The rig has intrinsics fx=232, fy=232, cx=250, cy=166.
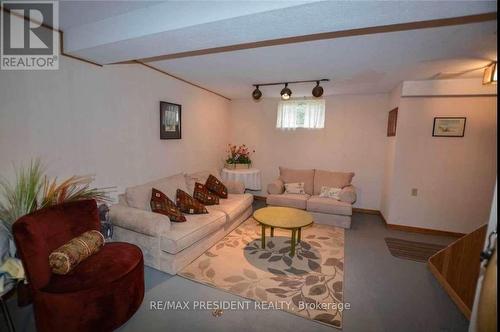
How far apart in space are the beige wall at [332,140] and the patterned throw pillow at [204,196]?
2.04m

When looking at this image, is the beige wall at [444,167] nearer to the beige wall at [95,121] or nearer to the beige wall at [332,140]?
the beige wall at [332,140]

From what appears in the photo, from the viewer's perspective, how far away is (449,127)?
342 cm

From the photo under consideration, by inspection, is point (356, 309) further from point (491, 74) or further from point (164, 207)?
point (491, 74)

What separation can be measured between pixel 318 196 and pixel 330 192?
0.74 ft

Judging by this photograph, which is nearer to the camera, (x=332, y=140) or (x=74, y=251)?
(x=74, y=251)

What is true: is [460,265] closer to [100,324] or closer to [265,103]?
[100,324]

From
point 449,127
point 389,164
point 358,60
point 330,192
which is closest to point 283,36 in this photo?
point 358,60

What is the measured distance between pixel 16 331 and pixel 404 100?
4982mm

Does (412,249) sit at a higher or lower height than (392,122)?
lower

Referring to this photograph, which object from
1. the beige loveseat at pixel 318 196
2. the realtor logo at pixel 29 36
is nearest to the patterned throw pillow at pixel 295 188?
the beige loveseat at pixel 318 196

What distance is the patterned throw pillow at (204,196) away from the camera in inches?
136

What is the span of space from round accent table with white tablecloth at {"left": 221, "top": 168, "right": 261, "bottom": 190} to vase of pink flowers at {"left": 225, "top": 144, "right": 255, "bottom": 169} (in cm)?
13

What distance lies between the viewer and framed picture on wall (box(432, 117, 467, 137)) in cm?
336

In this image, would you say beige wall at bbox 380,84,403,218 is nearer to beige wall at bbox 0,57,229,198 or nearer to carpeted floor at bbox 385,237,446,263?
carpeted floor at bbox 385,237,446,263
